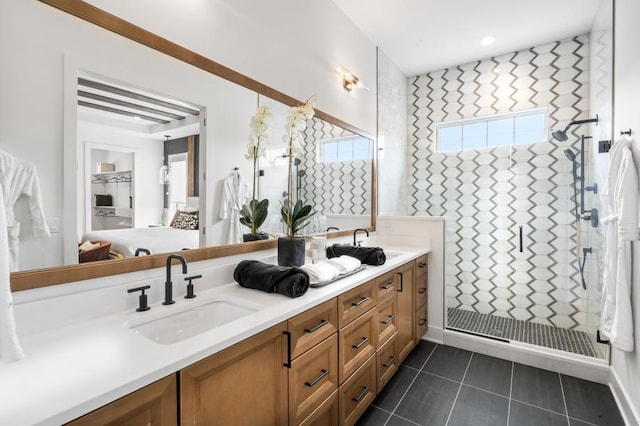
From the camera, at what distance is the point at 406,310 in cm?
243

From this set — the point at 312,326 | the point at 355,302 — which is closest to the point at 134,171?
the point at 312,326

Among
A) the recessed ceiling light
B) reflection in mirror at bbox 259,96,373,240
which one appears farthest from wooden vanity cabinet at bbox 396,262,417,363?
the recessed ceiling light

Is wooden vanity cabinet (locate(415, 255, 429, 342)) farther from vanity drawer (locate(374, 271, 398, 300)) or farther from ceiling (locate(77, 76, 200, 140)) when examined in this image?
ceiling (locate(77, 76, 200, 140))

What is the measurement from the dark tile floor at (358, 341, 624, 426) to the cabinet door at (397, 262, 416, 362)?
0.63 ft

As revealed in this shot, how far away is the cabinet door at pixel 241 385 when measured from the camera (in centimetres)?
88

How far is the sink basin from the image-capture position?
118 cm

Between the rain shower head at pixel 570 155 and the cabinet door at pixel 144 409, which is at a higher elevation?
the rain shower head at pixel 570 155

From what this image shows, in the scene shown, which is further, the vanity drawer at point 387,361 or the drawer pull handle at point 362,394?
the vanity drawer at point 387,361

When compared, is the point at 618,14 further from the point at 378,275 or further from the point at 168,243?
the point at 168,243

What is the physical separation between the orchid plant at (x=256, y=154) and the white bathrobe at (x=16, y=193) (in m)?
0.87

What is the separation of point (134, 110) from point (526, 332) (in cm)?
362

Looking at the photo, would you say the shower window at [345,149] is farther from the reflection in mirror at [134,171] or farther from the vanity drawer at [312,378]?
the vanity drawer at [312,378]

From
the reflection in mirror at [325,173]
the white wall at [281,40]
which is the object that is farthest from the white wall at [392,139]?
the reflection in mirror at [325,173]

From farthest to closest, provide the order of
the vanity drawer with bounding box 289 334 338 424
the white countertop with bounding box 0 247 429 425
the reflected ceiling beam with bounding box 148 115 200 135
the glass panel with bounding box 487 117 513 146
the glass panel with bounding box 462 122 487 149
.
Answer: the glass panel with bounding box 462 122 487 149 → the glass panel with bounding box 487 117 513 146 → the reflected ceiling beam with bounding box 148 115 200 135 → the vanity drawer with bounding box 289 334 338 424 → the white countertop with bounding box 0 247 429 425
